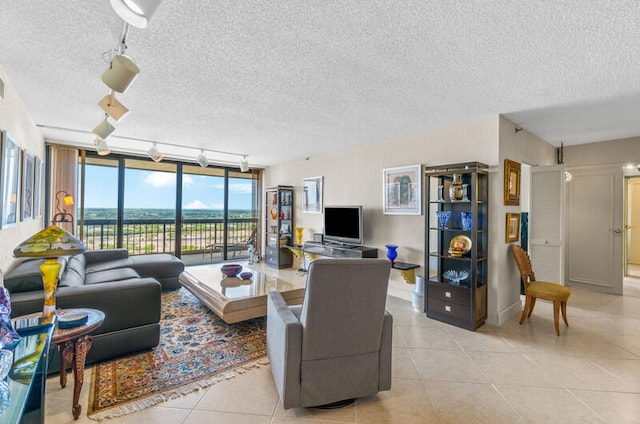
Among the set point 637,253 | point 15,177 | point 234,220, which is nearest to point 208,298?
point 15,177

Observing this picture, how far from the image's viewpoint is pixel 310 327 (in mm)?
1696

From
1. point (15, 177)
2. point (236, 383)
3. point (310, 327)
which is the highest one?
point (15, 177)

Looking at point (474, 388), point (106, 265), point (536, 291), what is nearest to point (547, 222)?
point (536, 291)

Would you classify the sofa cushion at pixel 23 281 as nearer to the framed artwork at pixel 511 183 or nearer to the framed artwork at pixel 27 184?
the framed artwork at pixel 27 184

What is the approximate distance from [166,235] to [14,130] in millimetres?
3591

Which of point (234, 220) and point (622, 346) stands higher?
point (234, 220)

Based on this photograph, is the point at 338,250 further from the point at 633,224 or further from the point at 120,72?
the point at 633,224

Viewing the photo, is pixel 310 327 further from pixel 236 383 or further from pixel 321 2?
pixel 321 2

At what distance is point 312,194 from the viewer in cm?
585

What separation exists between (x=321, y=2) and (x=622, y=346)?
3.88 m

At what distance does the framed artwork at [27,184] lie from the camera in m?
3.06

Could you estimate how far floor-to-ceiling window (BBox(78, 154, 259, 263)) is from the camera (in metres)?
5.31

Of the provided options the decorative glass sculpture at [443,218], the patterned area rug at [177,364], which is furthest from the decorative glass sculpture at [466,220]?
the patterned area rug at [177,364]

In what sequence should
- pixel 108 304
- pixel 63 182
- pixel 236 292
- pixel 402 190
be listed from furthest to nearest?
pixel 63 182 < pixel 402 190 < pixel 236 292 < pixel 108 304
